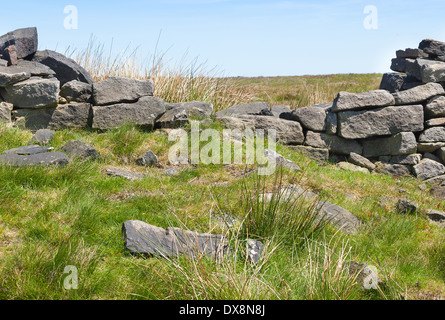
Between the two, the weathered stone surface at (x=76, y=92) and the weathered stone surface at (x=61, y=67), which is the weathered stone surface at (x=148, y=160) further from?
the weathered stone surface at (x=61, y=67)

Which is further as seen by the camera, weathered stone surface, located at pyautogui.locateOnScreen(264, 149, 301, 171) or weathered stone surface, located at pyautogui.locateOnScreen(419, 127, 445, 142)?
weathered stone surface, located at pyautogui.locateOnScreen(419, 127, 445, 142)

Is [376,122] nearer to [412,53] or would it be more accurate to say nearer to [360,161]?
[360,161]

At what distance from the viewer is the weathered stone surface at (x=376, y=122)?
30.3 feet

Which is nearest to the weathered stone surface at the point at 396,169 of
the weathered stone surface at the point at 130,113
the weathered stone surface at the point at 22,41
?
the weathered stone surface at the point at 130,113

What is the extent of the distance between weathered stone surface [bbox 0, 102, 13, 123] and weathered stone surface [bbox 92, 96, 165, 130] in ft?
4.38

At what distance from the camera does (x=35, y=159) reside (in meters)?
5.79

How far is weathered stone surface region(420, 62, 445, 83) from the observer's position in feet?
32.0

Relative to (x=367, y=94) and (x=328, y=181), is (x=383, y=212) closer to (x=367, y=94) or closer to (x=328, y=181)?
(x=328, y=181)

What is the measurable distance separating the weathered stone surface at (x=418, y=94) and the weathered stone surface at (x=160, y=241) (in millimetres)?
6570

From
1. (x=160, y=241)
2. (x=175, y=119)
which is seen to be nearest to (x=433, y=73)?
(x=175, y=119)

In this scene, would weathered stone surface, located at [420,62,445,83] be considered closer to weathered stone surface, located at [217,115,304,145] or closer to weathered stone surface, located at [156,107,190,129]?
weathered stone surface, located at [217,115,304,145]

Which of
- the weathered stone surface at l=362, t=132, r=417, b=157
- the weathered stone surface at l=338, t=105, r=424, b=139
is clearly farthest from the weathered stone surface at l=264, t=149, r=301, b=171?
the weathered stone surface at l=362, t=132, r=417, b=157

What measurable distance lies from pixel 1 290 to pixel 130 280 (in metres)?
0.92

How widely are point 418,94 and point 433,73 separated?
0.69 meters
